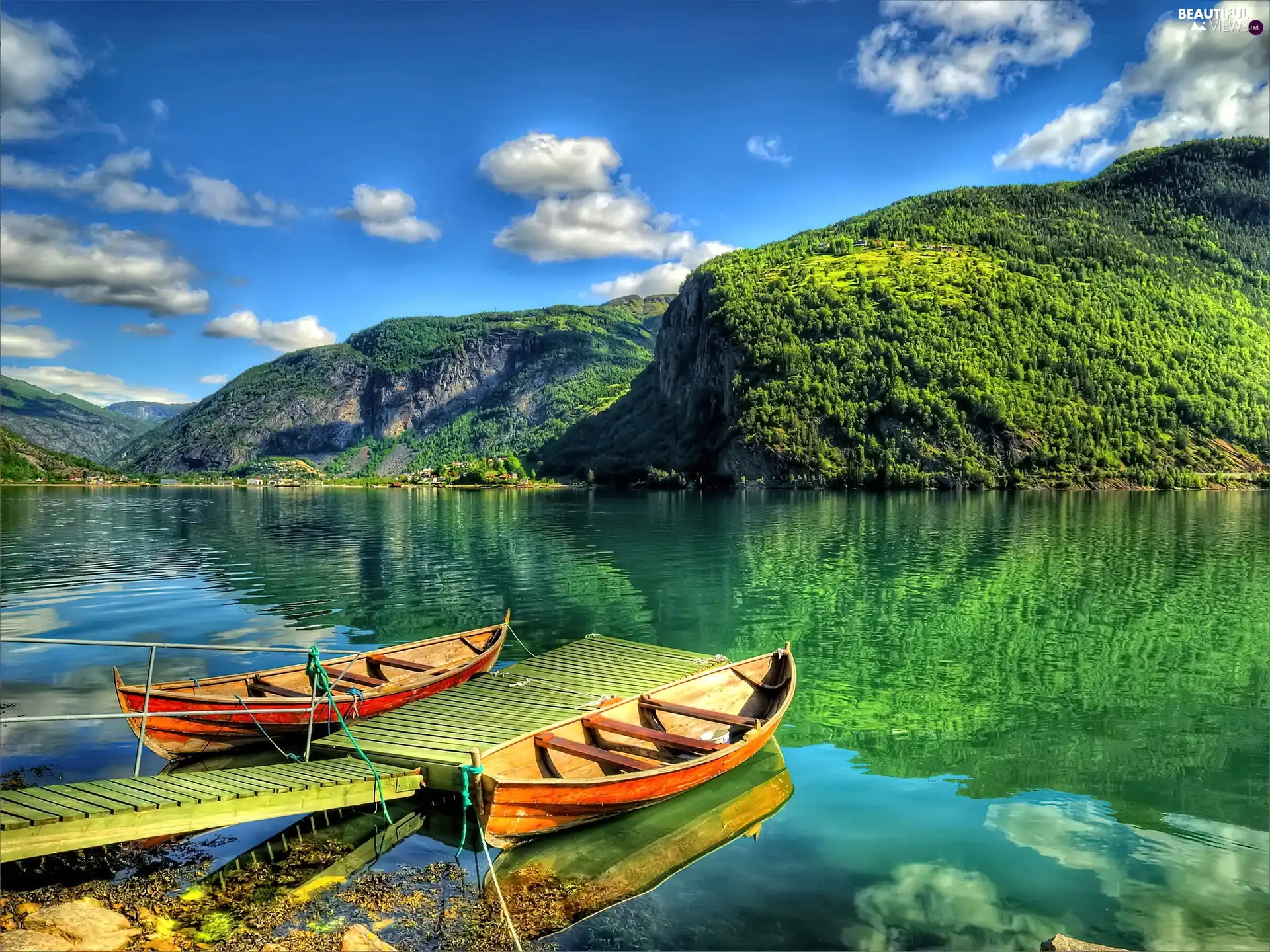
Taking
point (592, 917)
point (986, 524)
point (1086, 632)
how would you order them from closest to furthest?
point (592, 917) < point (1086, 632) < point (986, 524)

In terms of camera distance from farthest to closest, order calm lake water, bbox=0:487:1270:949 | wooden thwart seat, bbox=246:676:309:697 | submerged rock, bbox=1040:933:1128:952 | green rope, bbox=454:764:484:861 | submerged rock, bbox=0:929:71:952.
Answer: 1. wooden thwart seat, bbox=246:676:309:697
2. green rope, bbox=454:764:484:861
3. calm lake water, bbox=0:487:1270:949
4. submerged rock, bbox=1040:933:1128:952
5. submerged rock, bbox=0:929:71:952

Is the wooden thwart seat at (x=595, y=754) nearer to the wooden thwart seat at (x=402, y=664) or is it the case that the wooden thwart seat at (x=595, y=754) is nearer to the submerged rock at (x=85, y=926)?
the submerged rock at (x=85, y=926)

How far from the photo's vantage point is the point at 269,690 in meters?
18.1

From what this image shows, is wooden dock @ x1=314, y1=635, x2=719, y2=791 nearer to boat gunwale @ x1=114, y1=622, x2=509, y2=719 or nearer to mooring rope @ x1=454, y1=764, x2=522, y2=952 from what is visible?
mooring rope @ x1=454, y1=764, x2=522, y2=952

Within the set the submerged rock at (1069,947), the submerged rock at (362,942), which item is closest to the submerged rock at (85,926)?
the submerged rock at (362,942)

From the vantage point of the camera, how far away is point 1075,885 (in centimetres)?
1205

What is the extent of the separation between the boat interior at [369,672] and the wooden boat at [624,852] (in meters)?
6.85

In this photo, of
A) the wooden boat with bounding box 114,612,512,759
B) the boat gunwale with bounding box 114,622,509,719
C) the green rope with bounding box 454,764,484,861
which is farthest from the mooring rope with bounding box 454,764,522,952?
the boat gunwale with bounding box 114,622,509,719

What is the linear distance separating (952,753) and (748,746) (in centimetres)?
546

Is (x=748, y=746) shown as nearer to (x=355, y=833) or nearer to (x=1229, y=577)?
(x=355, y=833)

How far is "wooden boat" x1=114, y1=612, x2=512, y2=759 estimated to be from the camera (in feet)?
53.8

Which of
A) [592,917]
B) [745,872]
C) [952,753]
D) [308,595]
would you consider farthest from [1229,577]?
[308,595]

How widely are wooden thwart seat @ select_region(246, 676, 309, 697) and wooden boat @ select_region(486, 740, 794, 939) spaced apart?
7.77 metres

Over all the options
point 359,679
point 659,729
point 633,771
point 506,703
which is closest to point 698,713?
point 659,729
